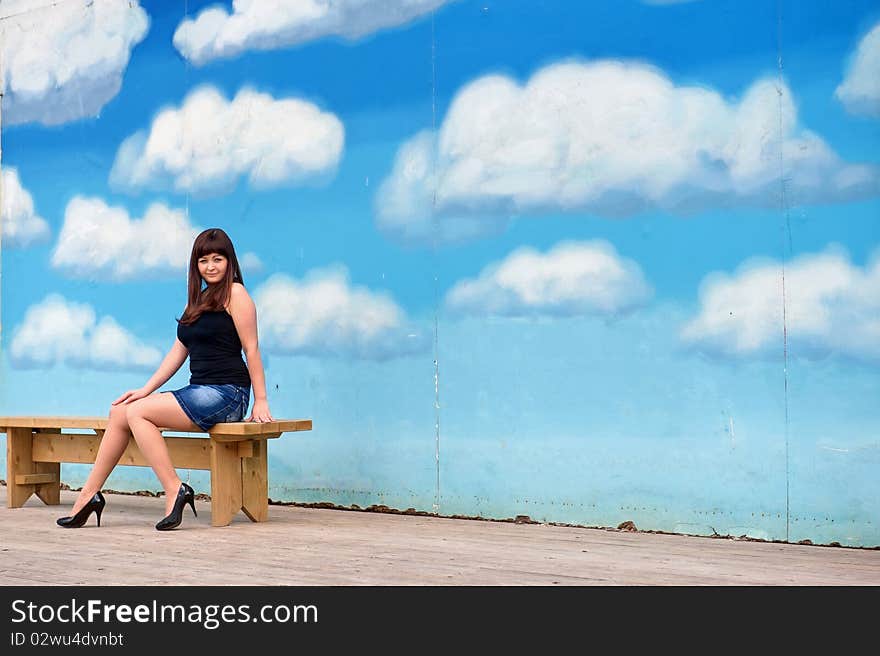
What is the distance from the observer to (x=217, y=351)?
4516 mm

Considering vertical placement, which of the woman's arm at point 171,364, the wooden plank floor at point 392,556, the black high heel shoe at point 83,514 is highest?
the woman's arm at point 171,364

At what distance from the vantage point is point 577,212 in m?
4.63

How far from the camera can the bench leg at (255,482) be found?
15.1ft

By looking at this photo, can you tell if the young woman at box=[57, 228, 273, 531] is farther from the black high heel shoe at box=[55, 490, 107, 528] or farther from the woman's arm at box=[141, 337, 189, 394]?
the woman's arm at box=[141, 337, 189, 394]

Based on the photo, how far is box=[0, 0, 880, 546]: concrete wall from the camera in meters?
4.15

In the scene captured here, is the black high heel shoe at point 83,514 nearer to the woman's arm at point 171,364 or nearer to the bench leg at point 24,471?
the woman's arm at point 171,364

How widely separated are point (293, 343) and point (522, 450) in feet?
4.34

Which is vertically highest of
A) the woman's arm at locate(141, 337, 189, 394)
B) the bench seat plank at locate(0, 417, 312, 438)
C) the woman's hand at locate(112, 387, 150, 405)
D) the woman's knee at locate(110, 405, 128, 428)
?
the woman's arm at locate(141, 337, 189, 394)

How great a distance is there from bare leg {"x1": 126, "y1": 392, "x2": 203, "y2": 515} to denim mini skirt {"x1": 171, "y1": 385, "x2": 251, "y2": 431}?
0.03 metres

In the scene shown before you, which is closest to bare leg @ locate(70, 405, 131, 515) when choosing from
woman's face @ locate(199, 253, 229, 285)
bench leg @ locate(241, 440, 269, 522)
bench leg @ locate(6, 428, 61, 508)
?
bench leg @ locate(241, 440, 269, 522)

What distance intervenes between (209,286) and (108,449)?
744 mm

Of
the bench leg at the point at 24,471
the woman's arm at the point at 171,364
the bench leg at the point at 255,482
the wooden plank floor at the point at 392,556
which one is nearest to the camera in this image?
the wooden plank floor at the point at 392,556

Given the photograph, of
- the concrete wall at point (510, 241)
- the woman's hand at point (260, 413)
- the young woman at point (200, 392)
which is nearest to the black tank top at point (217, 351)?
the young woman at point (200, 392)
